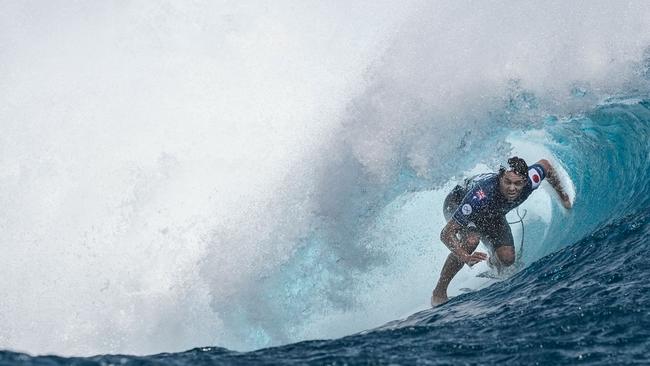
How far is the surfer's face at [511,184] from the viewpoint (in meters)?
5.52

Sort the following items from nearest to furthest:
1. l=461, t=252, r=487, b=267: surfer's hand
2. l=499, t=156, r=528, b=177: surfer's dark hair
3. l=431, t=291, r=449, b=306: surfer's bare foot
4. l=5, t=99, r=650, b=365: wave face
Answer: l=5, t=99, r=650, b=365: wave face, l=461, t=252, r=487, b=267: surfer's hand, l=499, t=156, r=528, b=177: surfer's dark hair, l=431, t=291, r=449, b=306: surfer's bare foot

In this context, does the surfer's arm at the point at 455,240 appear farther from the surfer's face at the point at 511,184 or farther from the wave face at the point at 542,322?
the surfer's face at the point at 511,184

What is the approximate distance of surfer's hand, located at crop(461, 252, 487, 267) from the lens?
5.12 meters

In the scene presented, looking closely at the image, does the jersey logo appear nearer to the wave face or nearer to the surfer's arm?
the wave face

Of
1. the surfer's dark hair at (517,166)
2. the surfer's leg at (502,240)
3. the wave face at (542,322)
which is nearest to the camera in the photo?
the wave face at (542,322)

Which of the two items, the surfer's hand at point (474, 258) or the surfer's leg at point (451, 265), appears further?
the surfer's leg at point (451, 265)

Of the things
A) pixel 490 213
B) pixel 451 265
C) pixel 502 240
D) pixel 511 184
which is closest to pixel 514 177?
A: pixel 511 184

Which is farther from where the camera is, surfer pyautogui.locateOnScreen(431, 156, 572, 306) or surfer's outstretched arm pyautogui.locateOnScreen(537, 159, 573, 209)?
surfer's outstretched arm pyautogui.locateOnScreen(537, 159, 573, 209)

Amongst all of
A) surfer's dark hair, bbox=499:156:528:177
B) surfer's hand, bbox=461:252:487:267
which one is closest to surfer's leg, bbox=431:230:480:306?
surfer's hand, bbox=461:252:487:267

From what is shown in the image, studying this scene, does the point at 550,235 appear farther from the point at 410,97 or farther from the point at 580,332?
the point at 580,332

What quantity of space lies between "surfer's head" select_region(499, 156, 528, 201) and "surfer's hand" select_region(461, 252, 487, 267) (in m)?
0.80

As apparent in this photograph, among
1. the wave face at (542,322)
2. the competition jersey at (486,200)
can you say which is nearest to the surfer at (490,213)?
the competition jersey at (486,200)

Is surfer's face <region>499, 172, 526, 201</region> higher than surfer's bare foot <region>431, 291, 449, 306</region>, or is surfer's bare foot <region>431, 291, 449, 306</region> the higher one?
surfer's face <region>499, 172, 526, 201</region>

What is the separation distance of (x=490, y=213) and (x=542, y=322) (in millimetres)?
2416
